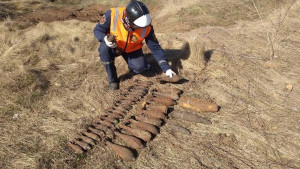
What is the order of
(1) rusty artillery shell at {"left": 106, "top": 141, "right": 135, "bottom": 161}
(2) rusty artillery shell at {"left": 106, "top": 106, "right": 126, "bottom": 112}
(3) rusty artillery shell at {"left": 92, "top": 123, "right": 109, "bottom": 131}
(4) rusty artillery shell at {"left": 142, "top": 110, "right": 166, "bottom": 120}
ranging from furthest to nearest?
(2) rusty artillery shell at {"left": 106, "top": 106, "right": 126, "bottom": 112} → (4) rusty artillery shell at {"left": 142, "top": 110, "right": 166, "bottom": 120} → (3) rusty artillery shell at {"left": 92, "top": 123, "right": 109, "bottom": 131} → (1) rusty artillery shell at {"left": 106, "top": 141, "right": 135, "bottom": 161}

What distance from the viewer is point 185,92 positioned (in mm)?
3916

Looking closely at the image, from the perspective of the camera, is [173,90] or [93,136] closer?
[93,136]

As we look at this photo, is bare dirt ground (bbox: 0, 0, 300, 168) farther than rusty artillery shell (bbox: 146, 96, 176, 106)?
No

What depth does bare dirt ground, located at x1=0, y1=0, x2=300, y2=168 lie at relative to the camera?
9.12 feet

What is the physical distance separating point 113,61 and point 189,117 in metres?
1.74

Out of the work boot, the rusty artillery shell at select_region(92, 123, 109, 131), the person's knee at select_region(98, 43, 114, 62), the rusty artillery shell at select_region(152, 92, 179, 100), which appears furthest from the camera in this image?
the work boot

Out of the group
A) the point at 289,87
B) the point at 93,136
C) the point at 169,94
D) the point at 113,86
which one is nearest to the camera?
the point at 93,136

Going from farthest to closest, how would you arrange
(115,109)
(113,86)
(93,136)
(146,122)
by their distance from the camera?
(113,86)
(115,109)
(146,122)
(93,136)

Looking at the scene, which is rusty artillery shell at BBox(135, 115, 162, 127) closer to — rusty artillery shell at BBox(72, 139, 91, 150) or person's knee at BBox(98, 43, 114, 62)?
rusty artillery shell at BBox(72, 139, 91, 150)

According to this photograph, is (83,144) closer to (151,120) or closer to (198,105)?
(151,120)

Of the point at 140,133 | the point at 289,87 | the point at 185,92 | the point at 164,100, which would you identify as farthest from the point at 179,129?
the point at 289,87

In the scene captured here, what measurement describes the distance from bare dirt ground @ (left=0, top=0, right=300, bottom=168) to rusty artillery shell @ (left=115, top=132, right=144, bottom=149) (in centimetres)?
10

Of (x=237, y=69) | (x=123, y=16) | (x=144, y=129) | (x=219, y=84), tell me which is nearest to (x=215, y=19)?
(x=237, y=69)

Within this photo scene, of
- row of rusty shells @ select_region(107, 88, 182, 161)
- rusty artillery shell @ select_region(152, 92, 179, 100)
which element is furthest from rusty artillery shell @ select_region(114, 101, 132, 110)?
rusty artillery shell @ select_region(152, 92, 179, 100)
